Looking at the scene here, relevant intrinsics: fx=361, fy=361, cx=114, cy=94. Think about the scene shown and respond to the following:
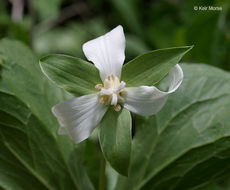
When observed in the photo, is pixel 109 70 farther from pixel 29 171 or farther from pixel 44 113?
pixel 29 171

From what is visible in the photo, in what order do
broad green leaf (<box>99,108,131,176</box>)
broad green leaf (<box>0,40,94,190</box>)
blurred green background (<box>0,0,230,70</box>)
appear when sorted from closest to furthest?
broad green leaf (<box>99,108,131,176</box>), broad green leaf (<box>0,40,94,190</box>), blurred green background (<box>0,0,230,70</box>)

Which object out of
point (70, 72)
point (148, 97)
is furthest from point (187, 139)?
point (70, 72)

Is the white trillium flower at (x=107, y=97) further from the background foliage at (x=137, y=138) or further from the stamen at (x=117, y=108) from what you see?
the background foliage at (x=137, y=138)

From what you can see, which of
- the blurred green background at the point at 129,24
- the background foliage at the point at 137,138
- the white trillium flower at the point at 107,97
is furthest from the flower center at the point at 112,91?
the blurred green background at the point at 129,24

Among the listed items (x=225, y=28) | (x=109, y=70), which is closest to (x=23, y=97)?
(x=109, y=70)

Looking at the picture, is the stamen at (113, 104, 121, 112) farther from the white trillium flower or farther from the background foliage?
the background foliage

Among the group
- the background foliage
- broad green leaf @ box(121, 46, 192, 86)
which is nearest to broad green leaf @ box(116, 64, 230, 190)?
the background foliage

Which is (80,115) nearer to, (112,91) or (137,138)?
(112,91)
